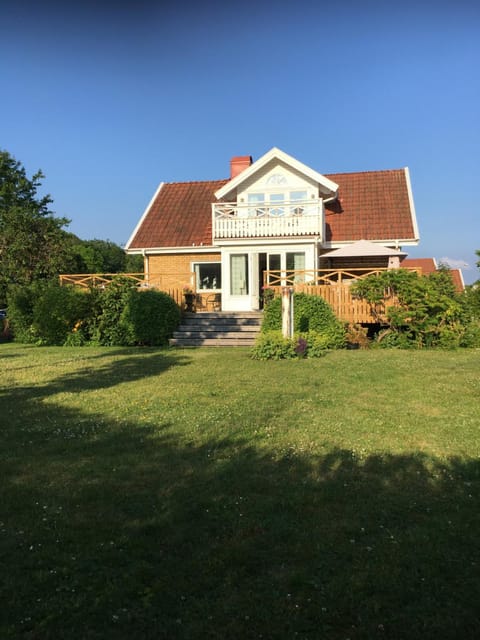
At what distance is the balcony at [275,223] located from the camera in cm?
1927

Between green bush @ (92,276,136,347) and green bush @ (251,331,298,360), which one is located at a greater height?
green bush @ (92,276,136,347)

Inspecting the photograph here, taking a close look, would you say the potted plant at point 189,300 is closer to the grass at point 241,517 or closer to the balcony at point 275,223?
the balcony at point 275,223

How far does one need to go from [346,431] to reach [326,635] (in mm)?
3415

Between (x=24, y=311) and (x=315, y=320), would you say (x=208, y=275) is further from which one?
(x=315, y=320)

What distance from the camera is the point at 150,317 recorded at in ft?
54.5

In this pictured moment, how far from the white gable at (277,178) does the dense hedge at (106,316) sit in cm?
691

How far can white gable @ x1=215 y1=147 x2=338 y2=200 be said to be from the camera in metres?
20.8

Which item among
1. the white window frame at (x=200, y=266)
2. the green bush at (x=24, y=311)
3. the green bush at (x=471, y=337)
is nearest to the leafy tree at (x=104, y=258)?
the white window frame at (x=200, y=266)

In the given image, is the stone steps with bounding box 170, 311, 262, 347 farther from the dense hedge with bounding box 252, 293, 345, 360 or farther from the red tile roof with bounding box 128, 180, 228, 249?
the red tile roof with bounding box 128, 180, 228, 249

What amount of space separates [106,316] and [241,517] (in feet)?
47.9

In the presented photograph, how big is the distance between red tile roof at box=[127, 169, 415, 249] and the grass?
48.9 ft

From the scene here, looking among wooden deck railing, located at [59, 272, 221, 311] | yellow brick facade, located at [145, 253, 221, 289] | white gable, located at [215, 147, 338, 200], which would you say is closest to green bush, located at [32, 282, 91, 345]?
wooden deck railing, located at [59, 272, 221, 311]

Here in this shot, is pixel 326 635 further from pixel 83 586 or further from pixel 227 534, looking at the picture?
pixel 83 586

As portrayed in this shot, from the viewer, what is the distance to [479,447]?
16.7 feet
